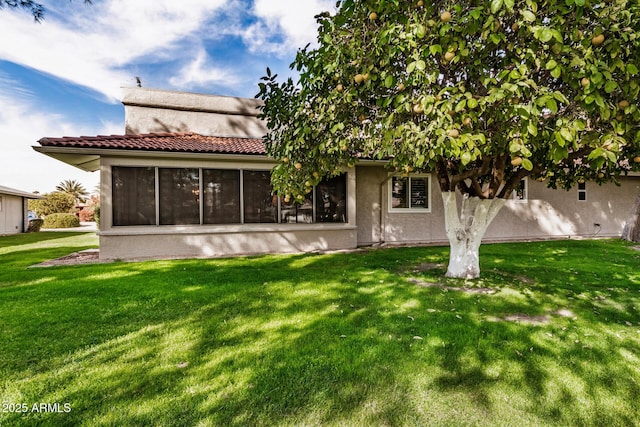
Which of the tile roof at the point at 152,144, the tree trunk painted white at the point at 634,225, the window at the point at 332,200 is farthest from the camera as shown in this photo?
the tree trunk painted white at the point at 634,225

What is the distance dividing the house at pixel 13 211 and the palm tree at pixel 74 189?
1299 inches

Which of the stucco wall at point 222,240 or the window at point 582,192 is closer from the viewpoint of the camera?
the stucco wall at point 222,240

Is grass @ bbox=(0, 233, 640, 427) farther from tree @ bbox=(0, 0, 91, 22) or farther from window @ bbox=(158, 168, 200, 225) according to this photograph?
tree @ bbox=(0, 0, 91, 22)

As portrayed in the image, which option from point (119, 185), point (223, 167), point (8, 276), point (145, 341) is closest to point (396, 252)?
point (223, 167)

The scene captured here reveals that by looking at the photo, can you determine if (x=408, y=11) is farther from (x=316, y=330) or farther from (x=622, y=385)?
(x=622, y=385)

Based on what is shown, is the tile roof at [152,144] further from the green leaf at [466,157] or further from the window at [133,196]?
the green leaf at [466,157]

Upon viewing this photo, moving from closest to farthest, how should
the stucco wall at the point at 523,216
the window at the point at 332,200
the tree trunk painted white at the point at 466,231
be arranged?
the tree trunk painted white at the point at 466,231 < the window at the point at 332,200 < the stucco wall at the point at 523,216

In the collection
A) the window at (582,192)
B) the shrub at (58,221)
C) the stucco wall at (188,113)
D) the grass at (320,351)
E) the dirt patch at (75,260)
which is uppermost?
the stucco wall at (188,113)

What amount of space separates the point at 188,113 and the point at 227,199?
5805 millimetres

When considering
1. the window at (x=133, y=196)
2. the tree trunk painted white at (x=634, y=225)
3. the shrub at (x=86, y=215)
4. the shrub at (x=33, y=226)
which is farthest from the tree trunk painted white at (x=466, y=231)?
the shrub at (x=86, y=215)

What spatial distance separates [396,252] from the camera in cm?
1020

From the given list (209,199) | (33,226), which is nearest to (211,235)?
(209,199)

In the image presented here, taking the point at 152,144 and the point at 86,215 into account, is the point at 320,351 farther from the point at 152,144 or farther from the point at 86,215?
the point at 86,215

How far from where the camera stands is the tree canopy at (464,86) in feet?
10.6
